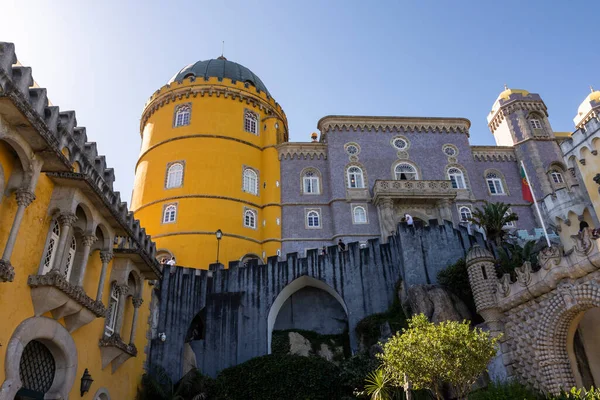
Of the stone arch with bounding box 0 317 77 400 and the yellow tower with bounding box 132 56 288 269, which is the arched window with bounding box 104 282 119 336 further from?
the yellow tower with bounding box 132 56 288 269

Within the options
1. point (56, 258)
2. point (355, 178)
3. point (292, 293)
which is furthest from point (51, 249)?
point (355, 178)

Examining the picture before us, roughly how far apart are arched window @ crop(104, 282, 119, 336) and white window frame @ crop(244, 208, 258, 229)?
1427cm

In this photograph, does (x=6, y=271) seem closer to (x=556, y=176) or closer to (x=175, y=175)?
(x=175, y=175)

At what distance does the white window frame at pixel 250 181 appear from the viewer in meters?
31.6

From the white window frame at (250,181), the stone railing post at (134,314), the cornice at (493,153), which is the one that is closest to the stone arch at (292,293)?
the stone railing post at (134,314)

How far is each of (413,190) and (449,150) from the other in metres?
5.49

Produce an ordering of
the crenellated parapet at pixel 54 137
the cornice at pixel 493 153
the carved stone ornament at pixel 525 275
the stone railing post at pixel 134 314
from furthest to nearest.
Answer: the cornice at pixel 493 153, the stone railing post at pixel 134 314, the carved stone ornament at pixel 525 275, the crenellated parapet at pixel 54 137

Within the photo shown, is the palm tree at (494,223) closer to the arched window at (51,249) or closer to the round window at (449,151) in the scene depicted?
the round window at (449,151)

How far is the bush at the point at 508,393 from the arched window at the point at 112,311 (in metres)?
10.9

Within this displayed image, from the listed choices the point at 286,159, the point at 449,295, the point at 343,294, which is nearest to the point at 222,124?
the point at 286,159

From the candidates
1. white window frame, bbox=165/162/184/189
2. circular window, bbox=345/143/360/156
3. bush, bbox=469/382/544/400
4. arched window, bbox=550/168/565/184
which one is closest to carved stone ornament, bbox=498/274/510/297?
bush, bbox=469/382/544/400

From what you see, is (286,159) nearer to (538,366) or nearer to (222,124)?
(222,124)

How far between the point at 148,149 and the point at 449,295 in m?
22.6

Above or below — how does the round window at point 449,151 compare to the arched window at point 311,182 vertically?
above
